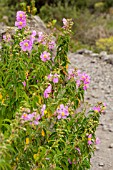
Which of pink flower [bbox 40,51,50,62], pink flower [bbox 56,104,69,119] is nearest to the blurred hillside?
pink flower [bbox 40,51,50,62]

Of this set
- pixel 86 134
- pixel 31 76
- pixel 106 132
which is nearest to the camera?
pixel 86 134

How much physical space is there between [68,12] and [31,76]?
809cm

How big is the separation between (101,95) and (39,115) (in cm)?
409

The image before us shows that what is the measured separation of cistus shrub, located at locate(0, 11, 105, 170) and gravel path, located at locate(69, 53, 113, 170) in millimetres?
1319

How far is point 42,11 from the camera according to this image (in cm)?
1177

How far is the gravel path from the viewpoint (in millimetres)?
5067

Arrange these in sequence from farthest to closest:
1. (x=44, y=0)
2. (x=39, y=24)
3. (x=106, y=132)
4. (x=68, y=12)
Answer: (x=44, y=0), (x=68, y=12), (x=39, y=24), (x=106, y=132)

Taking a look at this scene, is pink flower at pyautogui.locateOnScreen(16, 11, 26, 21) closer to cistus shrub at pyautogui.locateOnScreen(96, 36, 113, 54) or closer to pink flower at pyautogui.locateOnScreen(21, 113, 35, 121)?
pink flower at pyautogui.locateOnScreen(21, 113, 35, 121)

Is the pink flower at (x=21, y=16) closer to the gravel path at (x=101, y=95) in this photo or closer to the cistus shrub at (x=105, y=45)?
the gravel path at (x=101, y=95)

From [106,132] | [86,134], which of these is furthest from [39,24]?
[86,134]

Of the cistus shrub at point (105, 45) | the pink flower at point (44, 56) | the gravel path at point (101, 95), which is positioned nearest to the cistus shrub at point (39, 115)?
the pink flower at point (44, 56)

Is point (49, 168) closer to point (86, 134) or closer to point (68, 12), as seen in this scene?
point (86, 134)

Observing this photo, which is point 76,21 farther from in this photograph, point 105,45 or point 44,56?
point 44,56

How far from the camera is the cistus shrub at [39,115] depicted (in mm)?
2820
